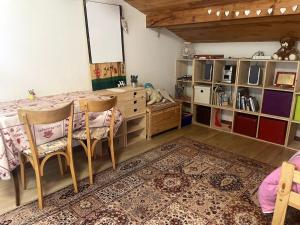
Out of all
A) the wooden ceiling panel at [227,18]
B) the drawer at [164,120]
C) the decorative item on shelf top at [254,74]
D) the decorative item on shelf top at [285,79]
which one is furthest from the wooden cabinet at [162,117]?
the decorative item on shelf top at [285,79]

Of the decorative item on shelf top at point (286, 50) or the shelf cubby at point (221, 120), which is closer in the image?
the decorative item on shelf top at point (286, 50)

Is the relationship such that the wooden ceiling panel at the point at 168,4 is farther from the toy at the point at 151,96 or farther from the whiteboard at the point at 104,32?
the toy at the point at 151,96

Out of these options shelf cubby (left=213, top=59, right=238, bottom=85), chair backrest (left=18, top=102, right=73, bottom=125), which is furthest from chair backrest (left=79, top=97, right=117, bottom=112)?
shelf cubby (left=213, top=59, right=238, bottom=85)

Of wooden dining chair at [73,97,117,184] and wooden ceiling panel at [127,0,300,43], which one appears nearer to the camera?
wooden dining chair at [73,97,117,184]

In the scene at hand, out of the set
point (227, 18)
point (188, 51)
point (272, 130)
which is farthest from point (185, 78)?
point (272, 130)

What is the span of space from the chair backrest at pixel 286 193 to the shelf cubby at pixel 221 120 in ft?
7.47

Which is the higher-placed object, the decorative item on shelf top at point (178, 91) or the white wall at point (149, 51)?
the white wall at point (149, 51)

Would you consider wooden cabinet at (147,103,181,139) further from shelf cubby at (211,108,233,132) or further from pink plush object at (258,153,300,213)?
pink plush object at (258,153,300,213)

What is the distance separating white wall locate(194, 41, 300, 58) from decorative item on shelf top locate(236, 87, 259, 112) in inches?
23.0

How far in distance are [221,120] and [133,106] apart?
1756 millimetres

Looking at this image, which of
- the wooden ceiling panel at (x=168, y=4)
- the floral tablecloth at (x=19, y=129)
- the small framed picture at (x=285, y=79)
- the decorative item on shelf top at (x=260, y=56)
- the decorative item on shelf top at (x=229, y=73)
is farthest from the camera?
the decorative item on shelf top at (x=229, y=73)

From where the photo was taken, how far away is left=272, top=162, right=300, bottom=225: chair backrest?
1333 millimetres

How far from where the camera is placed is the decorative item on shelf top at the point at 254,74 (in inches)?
126

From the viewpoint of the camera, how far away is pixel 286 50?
9.70 feet
